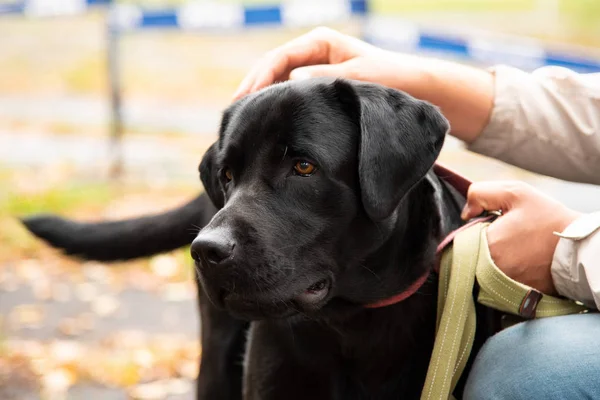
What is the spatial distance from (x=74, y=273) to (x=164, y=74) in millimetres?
8798

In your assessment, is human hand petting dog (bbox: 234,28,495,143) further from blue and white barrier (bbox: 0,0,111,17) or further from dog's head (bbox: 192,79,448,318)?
blue and white barrier (bbox: 0,0,111,17)

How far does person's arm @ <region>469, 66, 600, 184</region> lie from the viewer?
2.57 metres

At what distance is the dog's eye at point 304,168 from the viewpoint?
216cm

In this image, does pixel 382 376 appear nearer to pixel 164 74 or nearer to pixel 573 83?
pixel 573 83

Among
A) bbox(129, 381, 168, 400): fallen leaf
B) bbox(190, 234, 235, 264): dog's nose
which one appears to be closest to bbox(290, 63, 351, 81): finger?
bbox(190, 234, 235, 264): dog's nose

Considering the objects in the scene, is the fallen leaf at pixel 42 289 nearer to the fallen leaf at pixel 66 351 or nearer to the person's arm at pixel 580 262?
the fallen leaf at pixel 66 351

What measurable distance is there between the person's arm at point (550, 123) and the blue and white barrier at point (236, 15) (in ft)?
15.9

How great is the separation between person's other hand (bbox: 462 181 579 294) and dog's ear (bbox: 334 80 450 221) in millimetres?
334

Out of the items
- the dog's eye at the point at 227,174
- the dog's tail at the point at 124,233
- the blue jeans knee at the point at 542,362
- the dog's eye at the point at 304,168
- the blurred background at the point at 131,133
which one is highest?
the dog's eye at the point at 304,168

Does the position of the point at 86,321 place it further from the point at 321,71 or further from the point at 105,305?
the point at 321,71

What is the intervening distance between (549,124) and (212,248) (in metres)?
1.27

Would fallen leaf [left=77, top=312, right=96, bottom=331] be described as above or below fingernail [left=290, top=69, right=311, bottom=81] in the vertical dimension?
below

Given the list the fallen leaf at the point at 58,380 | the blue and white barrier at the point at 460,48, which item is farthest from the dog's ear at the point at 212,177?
the blue and white barrier at the point at 460,48

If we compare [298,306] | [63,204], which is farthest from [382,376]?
[63,204]
